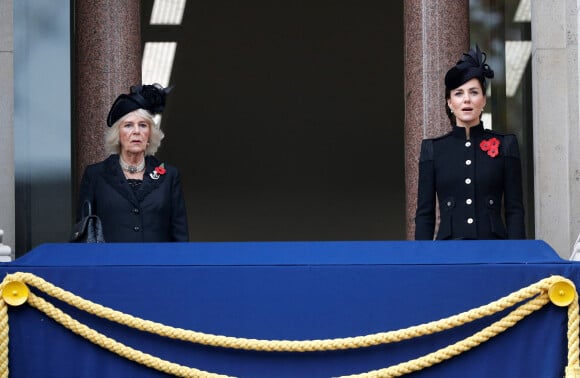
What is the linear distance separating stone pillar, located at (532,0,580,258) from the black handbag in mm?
3328

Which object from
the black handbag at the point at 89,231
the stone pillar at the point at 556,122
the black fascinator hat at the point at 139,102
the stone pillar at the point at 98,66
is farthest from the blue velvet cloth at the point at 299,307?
the stone pillar at the point at 98,66

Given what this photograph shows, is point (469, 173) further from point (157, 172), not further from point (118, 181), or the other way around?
point (118, 181)

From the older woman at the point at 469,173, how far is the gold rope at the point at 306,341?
1.44 metres

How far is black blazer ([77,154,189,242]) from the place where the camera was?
7477mm

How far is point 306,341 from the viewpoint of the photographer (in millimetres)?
5773

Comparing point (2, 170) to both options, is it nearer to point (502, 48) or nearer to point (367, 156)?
point (502, 48)

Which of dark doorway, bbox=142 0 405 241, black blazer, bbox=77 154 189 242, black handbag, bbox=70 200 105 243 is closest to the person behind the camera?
black handbag, bbox=70 200 105 243

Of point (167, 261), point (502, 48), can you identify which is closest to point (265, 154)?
point (502, 48)

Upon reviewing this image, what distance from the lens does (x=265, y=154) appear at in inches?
722

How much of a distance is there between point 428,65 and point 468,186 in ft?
8.71

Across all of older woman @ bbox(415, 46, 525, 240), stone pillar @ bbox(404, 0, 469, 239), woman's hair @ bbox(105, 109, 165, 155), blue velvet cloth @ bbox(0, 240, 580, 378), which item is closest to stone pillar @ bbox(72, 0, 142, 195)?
stone pillar @ bbox(404, 0, 469, 239)

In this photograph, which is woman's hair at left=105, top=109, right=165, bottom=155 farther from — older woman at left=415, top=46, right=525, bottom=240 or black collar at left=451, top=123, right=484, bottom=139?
black collar at left=451, top=123, right=484, bottom=139

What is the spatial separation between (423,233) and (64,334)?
2.19 m

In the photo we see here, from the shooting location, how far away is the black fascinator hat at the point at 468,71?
717cm
